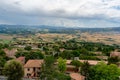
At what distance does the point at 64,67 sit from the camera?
195 ft

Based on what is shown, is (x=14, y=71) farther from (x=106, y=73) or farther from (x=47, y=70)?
(x=106, y=73)

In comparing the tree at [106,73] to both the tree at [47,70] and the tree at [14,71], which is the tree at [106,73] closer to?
the tree at [47,70]

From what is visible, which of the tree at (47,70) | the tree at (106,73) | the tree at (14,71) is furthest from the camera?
the tree at (47,70)

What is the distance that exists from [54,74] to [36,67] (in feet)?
65.0

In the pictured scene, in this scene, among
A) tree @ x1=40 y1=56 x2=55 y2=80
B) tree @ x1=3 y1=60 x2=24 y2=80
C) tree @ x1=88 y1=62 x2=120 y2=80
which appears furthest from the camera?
tree @ x1=40 y1=56 x2=55 y2=80

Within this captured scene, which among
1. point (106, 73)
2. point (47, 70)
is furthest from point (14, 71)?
point (106, 73)

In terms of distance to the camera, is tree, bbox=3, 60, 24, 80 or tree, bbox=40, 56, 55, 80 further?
tree, bbox=40, 56, 55, 80

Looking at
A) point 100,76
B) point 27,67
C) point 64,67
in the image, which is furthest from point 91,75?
point 27,67

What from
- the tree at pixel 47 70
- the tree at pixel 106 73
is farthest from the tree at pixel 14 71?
the tree at pixel 106 73

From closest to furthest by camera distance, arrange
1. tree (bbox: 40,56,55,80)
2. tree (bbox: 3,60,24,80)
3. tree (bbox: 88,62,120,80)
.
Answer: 1. tree (bbox: 88,62,120,80)
2. tree (bbox: 3,60,24,80)
3. tree (bbox: 40,56,55,80)

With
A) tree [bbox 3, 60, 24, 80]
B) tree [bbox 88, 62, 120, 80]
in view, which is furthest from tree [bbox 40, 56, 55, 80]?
tree [bbox 88, 62, 120, 80]

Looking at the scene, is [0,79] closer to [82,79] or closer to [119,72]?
[82,79]

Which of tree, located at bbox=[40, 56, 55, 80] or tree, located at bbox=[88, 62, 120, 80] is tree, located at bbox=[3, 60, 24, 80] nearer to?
tree, located at bbox=[40, 56, 55, 80]

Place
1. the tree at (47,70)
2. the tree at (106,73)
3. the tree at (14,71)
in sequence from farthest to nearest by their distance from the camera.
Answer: the tree at (47,70), the tree at (14,71), the tree at (106,73)
